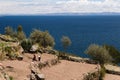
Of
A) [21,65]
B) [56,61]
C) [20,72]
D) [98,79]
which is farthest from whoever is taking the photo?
[56,61]

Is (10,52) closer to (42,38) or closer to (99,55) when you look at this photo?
(99,55)

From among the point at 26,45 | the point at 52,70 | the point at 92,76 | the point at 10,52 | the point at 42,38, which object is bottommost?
the point at 92,76

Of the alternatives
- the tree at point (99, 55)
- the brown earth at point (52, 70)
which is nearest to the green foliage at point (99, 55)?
the tree at point (99, 55)

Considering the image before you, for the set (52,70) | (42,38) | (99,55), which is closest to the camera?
(52,70)

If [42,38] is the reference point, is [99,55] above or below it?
below

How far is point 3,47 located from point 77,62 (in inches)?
726

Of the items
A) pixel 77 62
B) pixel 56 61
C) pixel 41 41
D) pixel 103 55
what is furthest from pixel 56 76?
pixel 41 41

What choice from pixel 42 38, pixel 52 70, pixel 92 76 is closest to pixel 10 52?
pixel 52 70

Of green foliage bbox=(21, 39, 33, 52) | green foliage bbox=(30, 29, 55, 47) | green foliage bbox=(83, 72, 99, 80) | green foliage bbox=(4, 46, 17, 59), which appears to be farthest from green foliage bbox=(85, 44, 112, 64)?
green foliage bbox=(4, 46, 17, 59)

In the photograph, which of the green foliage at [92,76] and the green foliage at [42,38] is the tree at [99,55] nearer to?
the green foliage at [42,38]

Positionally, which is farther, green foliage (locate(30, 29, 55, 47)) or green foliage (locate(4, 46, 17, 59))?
green foliage (locate(30, 29, 55, 47))

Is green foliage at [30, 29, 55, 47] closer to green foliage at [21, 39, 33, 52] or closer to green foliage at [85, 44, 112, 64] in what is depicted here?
green foliage at [85, 44, 112, 64]

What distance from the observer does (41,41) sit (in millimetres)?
79250

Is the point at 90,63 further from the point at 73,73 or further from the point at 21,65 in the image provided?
the point at 21,65
